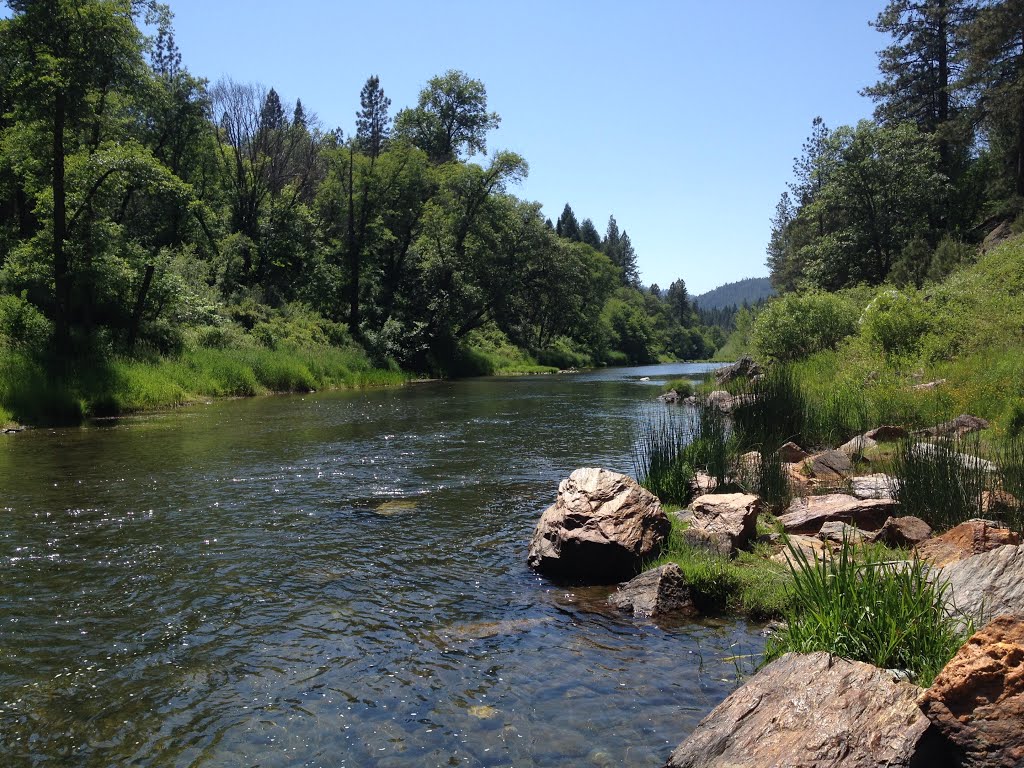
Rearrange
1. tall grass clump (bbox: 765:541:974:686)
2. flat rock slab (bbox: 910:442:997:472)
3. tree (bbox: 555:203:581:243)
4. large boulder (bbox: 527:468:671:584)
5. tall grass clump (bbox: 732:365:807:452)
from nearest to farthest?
tall grass clump (bbox: 765:541:974:686)
large boulder (bbox: 527:468:671:584)
flat rock slab (bbox: 910:442:997:472)
tall grass clump (bbox: 732:365:807:452)
tree (bbox: 555:203:581:243)

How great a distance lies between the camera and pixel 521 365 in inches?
2480

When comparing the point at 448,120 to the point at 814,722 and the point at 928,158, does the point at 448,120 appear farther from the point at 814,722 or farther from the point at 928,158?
the point at 814,722

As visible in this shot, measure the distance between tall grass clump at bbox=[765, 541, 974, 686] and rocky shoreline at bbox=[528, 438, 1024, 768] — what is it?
9.0 inches

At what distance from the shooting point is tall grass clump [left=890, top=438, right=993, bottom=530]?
8.38m

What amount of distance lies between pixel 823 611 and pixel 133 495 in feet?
36.1

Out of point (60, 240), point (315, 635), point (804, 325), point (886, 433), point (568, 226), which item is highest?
point (568, 226)

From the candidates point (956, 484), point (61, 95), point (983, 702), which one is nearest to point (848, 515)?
point (956, 484)

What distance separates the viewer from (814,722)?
3.96 meters

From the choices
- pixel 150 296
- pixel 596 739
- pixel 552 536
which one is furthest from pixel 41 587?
pixel 150 296

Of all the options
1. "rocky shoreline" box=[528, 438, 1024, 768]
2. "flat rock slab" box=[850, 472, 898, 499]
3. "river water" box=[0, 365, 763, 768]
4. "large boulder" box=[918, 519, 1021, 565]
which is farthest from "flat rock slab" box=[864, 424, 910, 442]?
"large boulder" box=[918, 519, 1021, 565]

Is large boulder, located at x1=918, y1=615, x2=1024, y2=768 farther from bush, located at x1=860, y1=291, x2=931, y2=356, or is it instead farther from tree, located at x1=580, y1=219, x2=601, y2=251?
tree, located at x1=580, y1=219, x2=601, y2=251

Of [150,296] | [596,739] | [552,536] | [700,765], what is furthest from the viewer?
[150,296]

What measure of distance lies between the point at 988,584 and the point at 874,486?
5.25 metres

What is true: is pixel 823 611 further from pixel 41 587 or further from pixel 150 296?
pixel 150 296
